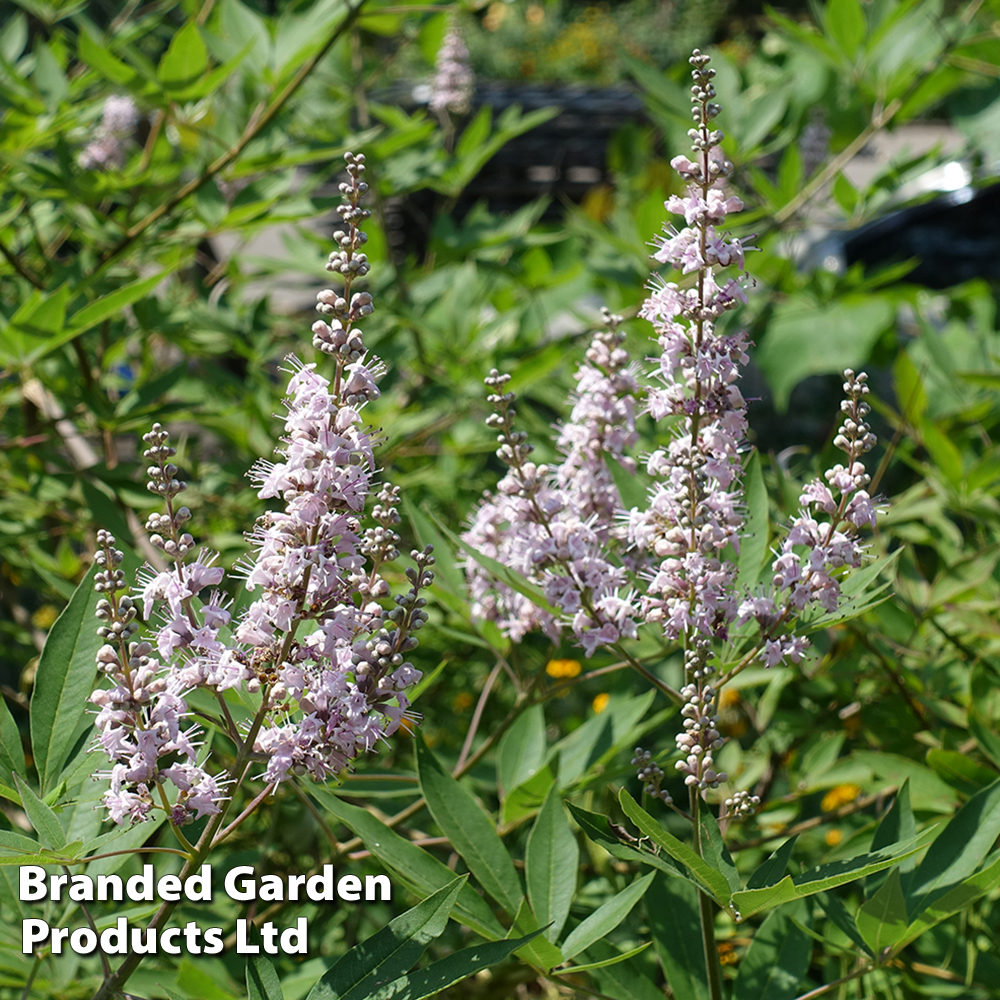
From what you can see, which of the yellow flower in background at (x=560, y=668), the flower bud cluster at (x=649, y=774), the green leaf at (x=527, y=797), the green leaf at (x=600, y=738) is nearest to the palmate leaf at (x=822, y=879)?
the flower bud cluster at (x=649, y=774)

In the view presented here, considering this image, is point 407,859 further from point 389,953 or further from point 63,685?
point 63,685

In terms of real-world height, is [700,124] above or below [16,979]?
above

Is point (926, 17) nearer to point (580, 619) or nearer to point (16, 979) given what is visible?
point (580, 619)

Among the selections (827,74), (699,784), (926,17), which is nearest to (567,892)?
(699,784)

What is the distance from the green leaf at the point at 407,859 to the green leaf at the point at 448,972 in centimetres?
14

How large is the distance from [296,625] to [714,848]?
585mm

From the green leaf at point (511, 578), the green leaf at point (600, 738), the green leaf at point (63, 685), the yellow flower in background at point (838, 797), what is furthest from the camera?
the yellow flower in background at point (838, 797)

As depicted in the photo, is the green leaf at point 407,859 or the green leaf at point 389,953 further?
the green leaf at point 407,859

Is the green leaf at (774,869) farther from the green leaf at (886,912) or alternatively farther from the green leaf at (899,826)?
the green leaf at (899,826)

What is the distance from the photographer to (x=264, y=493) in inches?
48.1

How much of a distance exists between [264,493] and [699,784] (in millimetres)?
645

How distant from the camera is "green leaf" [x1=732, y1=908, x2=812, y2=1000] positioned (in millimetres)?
1527

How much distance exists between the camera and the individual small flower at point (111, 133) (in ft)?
13.0

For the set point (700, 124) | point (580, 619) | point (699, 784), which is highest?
point (700, 124)
